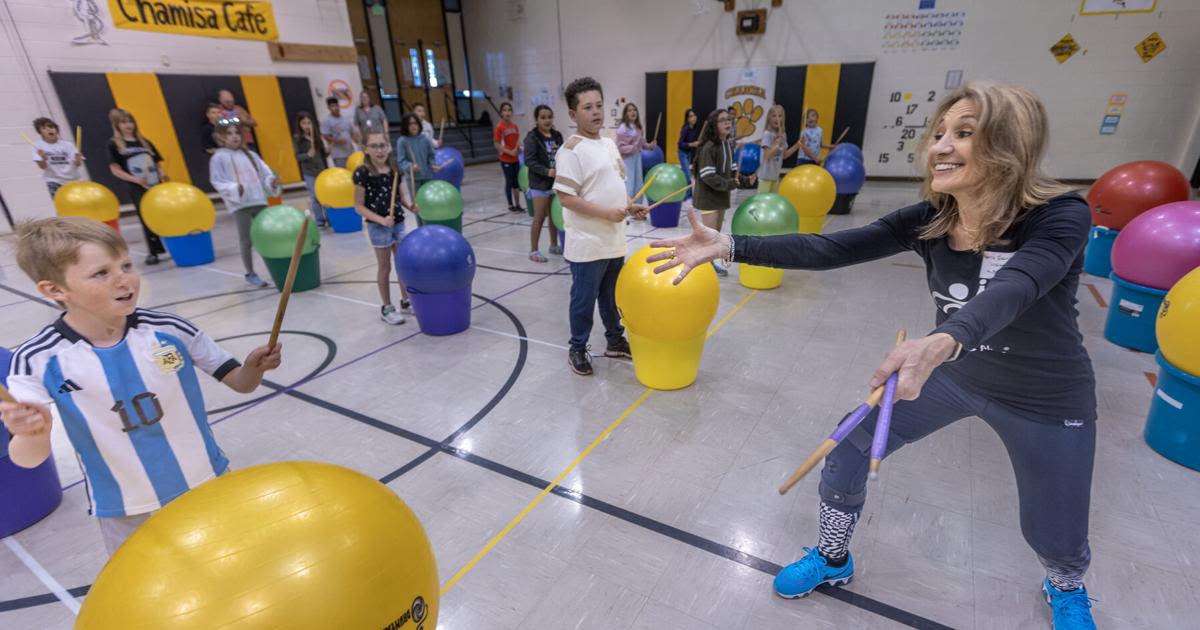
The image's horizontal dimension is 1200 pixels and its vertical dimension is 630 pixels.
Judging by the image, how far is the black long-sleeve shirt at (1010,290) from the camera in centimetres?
126

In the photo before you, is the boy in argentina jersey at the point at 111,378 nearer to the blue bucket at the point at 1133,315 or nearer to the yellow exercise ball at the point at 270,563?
the yellow exercise ball at the point at 270,563

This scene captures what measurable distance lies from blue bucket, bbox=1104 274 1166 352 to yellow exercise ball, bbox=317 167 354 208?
27.2ft

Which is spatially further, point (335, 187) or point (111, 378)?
point (335, 187)

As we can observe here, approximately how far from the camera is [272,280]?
18.6ft

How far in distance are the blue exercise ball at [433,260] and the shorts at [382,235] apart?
254 millimetres

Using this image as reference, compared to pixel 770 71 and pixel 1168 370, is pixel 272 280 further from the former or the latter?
pixel 770 71

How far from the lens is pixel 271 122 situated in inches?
402

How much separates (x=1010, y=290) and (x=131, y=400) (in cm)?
232

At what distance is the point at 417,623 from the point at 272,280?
217 inches

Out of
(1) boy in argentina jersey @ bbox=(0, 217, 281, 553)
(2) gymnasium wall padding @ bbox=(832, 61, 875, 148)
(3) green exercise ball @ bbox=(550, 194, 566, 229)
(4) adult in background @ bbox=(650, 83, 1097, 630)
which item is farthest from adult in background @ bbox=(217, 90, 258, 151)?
(2) gymnasium wall padding @ bbox=(832, 61, 875, 148)

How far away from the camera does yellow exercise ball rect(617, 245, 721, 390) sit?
9.82 feet

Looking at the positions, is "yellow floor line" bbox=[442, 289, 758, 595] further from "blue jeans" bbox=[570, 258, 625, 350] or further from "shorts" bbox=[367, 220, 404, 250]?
"shorts" bbox=[367, 220, 404, 250]

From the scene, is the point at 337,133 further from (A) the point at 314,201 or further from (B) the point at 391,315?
(B) the point at 391,315

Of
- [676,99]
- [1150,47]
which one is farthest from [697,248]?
[676,99]
